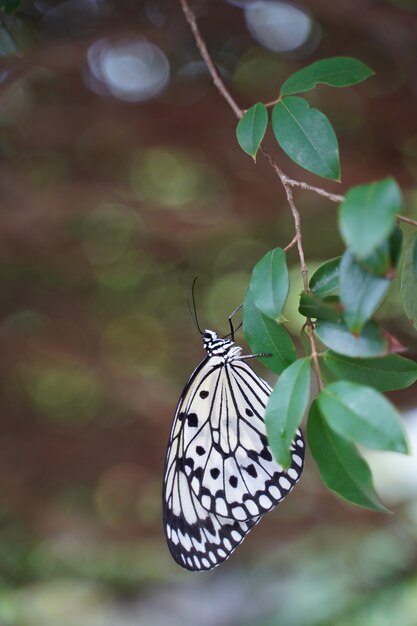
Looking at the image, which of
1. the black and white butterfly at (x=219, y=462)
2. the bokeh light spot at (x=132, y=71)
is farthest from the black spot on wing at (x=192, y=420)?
the bokeh light spot at (x=132, y=71)

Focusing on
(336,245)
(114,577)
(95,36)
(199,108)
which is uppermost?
(95,36)

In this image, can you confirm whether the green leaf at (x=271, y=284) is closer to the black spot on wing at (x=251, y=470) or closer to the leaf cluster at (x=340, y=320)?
the leaf cluster at (x=340, y=320)

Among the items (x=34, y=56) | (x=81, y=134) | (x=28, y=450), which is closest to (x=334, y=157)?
(x=34, y=56)

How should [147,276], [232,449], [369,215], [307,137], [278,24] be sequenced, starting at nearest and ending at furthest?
[369,215] < [307,137] < [232,449] < [278,24] < [147,276]

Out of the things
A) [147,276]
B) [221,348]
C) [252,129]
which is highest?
[252,129]

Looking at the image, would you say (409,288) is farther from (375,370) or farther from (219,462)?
(219,462)

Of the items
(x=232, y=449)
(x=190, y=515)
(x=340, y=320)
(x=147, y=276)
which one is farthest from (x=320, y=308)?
(x=147, y=276)

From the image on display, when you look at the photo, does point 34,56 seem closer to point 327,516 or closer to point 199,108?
point 199,108
